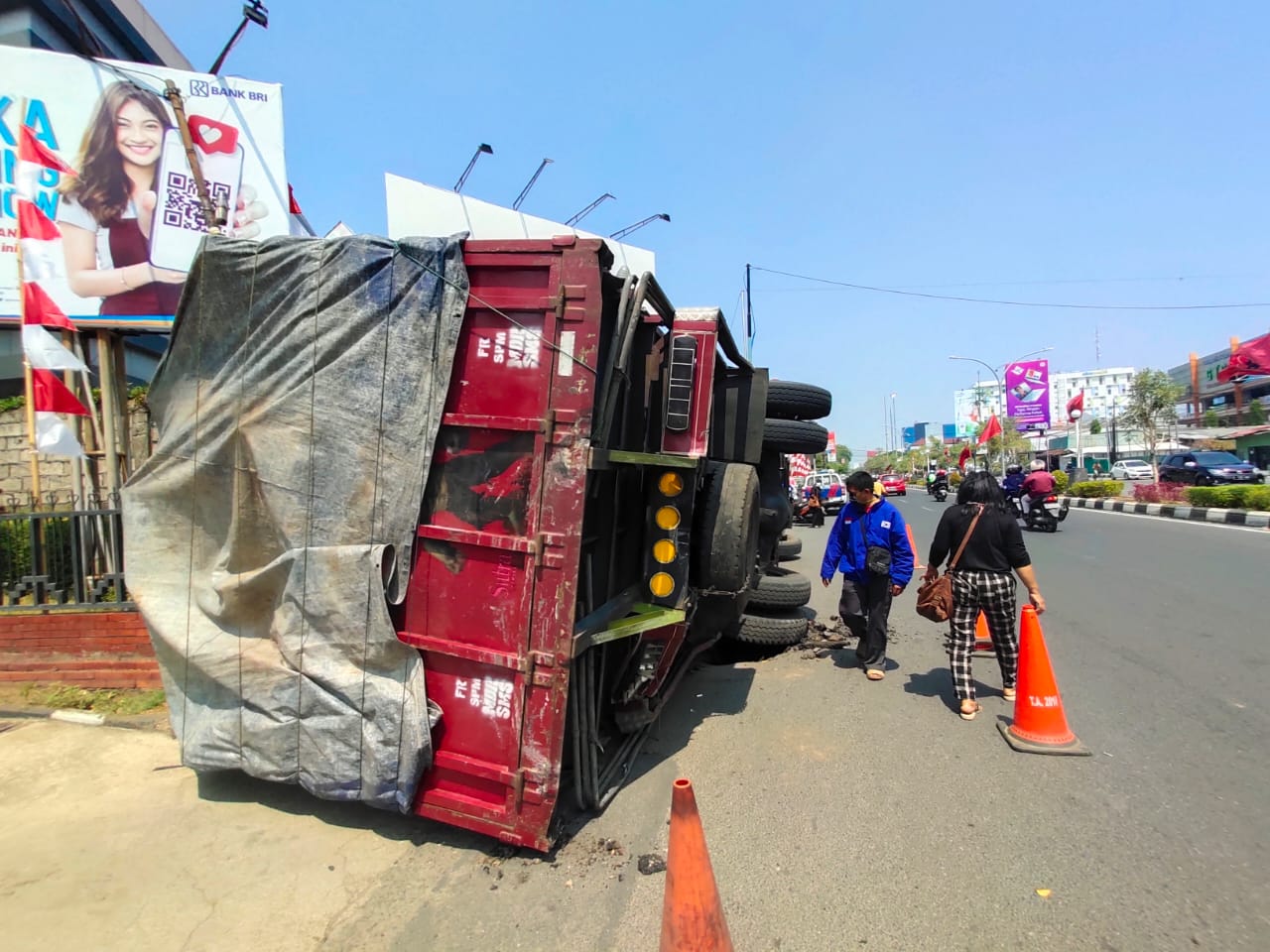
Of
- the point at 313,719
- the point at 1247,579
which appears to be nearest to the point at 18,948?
the point at 313,719

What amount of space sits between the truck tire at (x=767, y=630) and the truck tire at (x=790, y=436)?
1773 mm

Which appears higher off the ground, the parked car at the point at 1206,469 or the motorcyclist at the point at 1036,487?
the parked car at the point at 1206,469

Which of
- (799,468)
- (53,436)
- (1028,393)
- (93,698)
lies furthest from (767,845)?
(1028,393)

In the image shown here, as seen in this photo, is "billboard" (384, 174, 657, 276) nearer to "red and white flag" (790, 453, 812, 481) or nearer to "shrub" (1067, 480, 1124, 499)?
"red and white flag" (790, 453, 812, 481)

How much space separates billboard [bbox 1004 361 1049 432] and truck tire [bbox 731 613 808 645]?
4108 cm

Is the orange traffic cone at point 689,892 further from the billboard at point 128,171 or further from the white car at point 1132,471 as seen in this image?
the white car at point 1132,471

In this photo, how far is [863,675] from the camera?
5562 mm

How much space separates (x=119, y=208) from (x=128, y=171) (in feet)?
1.52

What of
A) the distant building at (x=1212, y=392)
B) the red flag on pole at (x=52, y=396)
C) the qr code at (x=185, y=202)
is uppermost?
the distant building at (x=1212, y=392)

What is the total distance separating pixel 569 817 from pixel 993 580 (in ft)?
10.8

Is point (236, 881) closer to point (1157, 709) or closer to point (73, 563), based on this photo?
point (73, 563)

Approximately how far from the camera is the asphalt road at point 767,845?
→ 8.39ft

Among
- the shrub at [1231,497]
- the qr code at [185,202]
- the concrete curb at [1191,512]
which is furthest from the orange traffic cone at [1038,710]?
the shrub at [1231,497]

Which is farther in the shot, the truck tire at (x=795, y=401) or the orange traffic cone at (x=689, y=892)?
the truck tire at (x=795, y=401)
